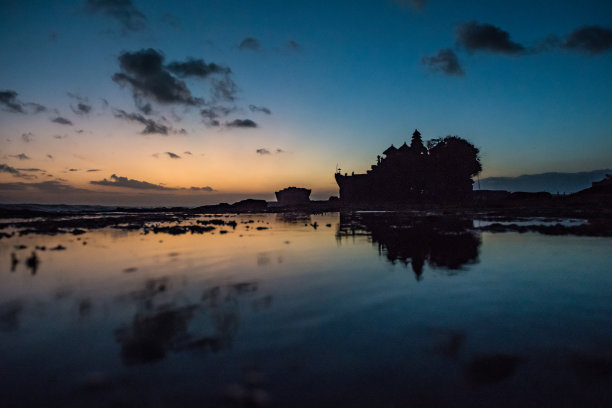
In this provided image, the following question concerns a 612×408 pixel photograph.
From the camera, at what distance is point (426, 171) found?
264 ft

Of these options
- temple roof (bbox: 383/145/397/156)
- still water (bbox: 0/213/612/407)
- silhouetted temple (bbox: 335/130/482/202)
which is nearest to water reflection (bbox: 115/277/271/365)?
Answer: still water (bbox: 0/213/612/407)

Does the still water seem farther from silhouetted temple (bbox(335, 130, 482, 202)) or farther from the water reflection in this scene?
silhouetted temple (bbox(335, 130, 482, 202))

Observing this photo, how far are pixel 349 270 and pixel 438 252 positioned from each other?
5163 millimetres

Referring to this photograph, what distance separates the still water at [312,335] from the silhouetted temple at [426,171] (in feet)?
237

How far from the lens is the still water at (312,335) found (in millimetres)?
3713

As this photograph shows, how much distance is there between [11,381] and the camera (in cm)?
400

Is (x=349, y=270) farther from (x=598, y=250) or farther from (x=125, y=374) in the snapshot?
(x=598, y=250)

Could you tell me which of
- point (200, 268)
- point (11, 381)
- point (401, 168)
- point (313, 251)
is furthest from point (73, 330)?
point (401, 168)

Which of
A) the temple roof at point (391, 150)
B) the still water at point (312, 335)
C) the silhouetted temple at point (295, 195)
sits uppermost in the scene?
the temple roof at point (391, 150)

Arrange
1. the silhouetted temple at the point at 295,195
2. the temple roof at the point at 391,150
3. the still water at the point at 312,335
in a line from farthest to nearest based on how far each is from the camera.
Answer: the silhouetted temple at the point at 295,195, the temple roof at the point at 391,150, the still water at the point at 312,335

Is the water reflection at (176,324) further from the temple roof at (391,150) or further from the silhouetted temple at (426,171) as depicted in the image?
the temple roof at (391,150)

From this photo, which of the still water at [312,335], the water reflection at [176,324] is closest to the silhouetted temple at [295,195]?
the still water at [312,335]

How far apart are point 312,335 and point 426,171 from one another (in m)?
82.5

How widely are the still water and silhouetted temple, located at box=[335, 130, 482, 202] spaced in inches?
2847
